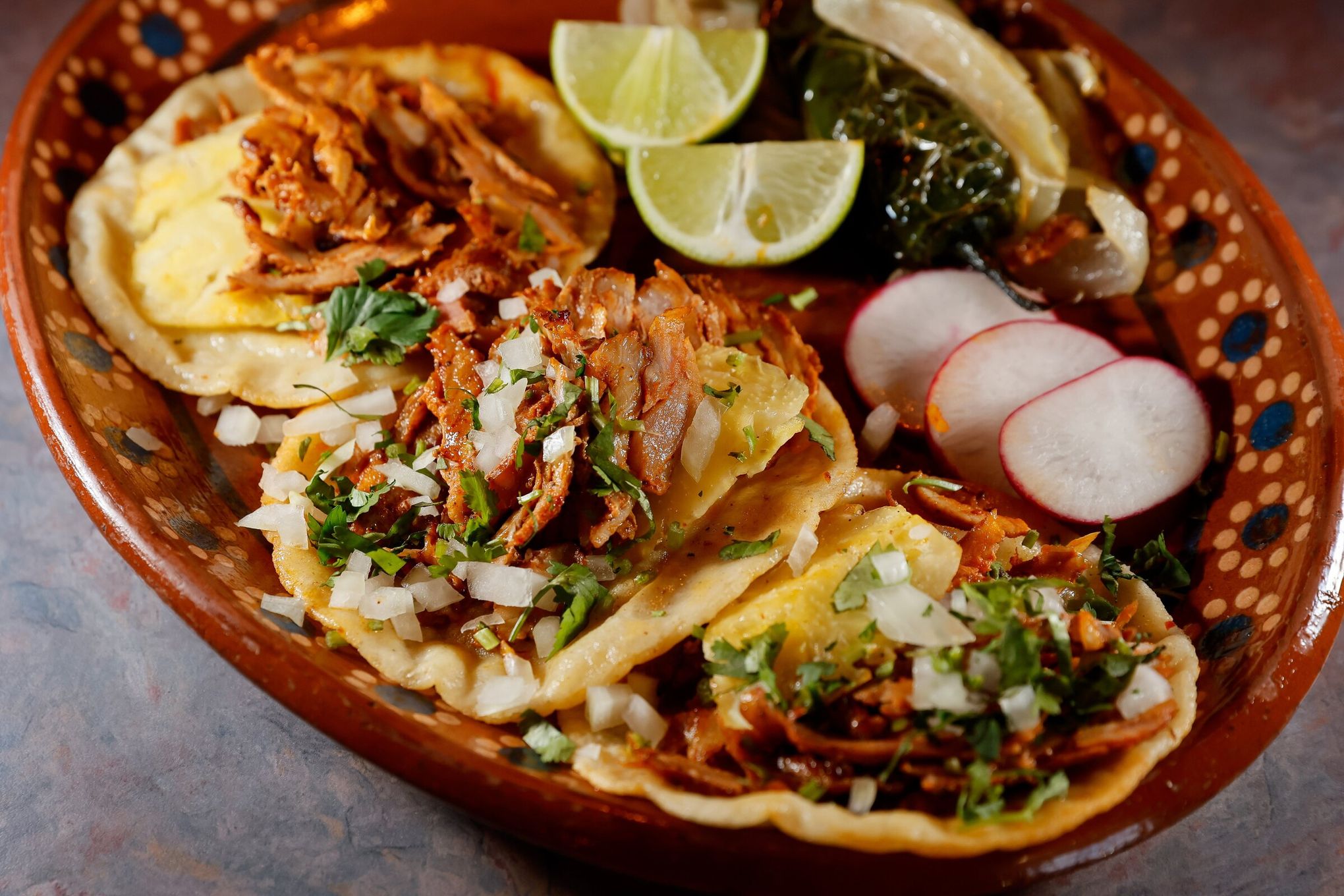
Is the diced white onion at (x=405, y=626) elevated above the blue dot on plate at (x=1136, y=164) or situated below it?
below

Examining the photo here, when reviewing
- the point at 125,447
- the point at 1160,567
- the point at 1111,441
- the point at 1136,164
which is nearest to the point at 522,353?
the point at 125,447

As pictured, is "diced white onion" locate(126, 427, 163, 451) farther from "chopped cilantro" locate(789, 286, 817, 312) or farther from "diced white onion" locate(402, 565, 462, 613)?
"chopped cilantro" locate(789, 286, 817, 312)

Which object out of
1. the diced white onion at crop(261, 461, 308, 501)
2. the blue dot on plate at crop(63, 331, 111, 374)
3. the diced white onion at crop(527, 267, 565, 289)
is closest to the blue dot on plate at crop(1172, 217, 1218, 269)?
the diced white onion at crop(527, 267, 565, 289)

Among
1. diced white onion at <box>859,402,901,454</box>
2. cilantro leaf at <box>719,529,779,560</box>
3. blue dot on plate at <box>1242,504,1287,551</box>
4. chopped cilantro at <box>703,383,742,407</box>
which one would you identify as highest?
chopped cilantro at <box>703,383,742,407</box>

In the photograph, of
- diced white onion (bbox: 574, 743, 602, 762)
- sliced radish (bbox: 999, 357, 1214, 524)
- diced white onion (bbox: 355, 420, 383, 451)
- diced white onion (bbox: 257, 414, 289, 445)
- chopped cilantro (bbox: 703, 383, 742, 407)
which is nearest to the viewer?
diced white onion (bbox: 574, 743, 602, 762)

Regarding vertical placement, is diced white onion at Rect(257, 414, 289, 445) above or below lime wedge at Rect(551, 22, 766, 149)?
below

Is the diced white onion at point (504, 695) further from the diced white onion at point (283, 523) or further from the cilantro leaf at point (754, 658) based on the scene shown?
the diced white onion at point (283, 523)

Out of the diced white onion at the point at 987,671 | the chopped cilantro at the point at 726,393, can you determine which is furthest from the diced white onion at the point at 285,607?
the diced white onion at the point at 987,671

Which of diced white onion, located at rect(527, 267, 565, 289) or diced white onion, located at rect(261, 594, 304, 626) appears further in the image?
diced white onion, located at rect(527, 267, 565, 289)
